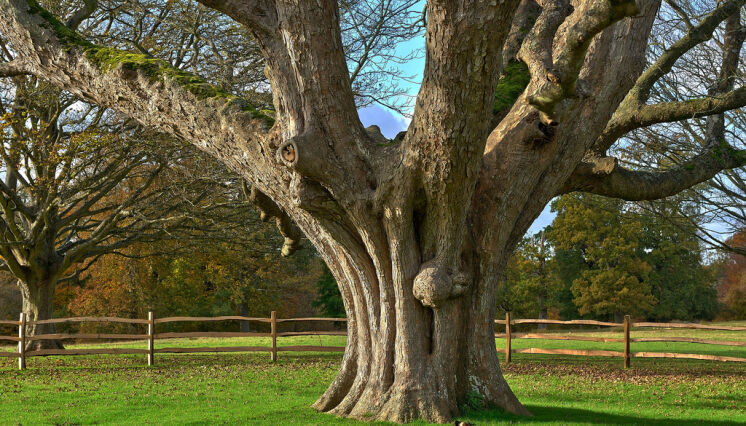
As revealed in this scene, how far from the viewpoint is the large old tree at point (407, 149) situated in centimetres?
602

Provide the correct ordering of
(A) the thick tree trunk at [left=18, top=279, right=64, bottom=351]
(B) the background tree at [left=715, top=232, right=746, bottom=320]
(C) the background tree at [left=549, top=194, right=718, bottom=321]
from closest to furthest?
(A) the thick tree trunk at [left=18, top=279, right=64, bottom=351] < (C) the background tree at [left=549, top=194, right=718, bottom=321] < (B) the background tree at [left=715, top=232, right=746, bottom=320]

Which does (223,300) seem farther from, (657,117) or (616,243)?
(657,117)

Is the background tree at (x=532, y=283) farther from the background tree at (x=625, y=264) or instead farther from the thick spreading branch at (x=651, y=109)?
the thick spreading branch at (x=651, y=109)

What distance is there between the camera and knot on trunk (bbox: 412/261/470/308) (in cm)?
657

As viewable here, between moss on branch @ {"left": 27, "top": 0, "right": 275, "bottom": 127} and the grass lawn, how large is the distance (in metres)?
3.54

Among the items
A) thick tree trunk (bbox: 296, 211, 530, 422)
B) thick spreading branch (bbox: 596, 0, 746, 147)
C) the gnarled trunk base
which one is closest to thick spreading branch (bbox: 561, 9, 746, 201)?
thick spreading branch (bbox: 596, 0, 746, 147)

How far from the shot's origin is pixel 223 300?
34750 mm

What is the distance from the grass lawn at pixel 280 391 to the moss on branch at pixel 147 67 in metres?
3.54

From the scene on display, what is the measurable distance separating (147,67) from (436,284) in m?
4.04

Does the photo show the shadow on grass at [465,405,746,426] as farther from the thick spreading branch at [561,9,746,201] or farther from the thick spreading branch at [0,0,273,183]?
the thick spreading branch at [0,0,273,183]

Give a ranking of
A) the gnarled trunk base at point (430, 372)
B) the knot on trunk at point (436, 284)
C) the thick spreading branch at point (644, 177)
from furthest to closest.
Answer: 1. the thick spreading branch at point (644, 177)
2. the gnarled trunk base at point (430, 372)
3. the knot on trunk at point (436, 284)

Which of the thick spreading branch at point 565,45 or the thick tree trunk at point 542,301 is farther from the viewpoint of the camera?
the thick tree trunk at point 542,301

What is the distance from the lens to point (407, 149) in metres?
6.36

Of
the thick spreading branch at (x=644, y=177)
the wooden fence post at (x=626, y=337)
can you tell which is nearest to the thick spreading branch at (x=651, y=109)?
the thick spreading branch at (x=644, y=177)
